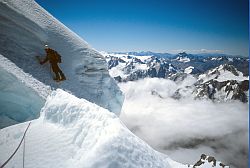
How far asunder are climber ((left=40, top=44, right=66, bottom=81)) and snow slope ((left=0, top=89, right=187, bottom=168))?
762 centimetres

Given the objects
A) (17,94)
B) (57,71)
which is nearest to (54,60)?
(57,71)

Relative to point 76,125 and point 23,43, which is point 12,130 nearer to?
point 76,125

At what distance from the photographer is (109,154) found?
6703 millimetres

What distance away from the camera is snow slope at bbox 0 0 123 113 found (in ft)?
53.8

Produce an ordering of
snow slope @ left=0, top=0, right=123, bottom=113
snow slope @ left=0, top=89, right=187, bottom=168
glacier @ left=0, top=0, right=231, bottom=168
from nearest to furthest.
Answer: snow slope @ left=0, top=89, right=187, bottom=168, glacier @ left=0, top=0, right=231, bottom=168, snow slope @ left=0, top=0, right=123, bottom=113

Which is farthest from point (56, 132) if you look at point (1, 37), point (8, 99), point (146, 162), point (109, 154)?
point (1, 37)

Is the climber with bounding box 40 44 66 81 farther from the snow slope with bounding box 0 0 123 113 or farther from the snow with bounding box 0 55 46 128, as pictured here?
the snow with bounding box 0 55 46 128

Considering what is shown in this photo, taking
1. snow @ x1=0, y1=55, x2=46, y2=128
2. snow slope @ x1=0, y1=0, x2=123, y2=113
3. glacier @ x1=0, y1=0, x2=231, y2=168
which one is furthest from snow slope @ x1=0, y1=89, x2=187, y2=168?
snow slope @ x1=0, y1=0, x2=123, y2=113

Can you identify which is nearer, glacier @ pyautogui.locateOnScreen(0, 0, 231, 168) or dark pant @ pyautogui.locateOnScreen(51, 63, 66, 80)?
glacier @ pyautogui.locateOnScreen(0, 0, 231, 168)

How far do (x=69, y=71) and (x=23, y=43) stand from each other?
13.2ft

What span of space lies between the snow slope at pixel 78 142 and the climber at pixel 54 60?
762cm

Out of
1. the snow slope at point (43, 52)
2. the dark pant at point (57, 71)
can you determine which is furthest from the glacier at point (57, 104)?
the dark pant at point (57, 71)

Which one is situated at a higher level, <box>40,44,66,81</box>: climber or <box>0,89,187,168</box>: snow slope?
<box>40,44,66,81</box>: climber

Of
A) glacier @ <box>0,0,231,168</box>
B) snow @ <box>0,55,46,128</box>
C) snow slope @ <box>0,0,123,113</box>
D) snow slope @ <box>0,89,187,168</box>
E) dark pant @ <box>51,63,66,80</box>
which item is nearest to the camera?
snow slope @ <box>0,89,187,168</box>
